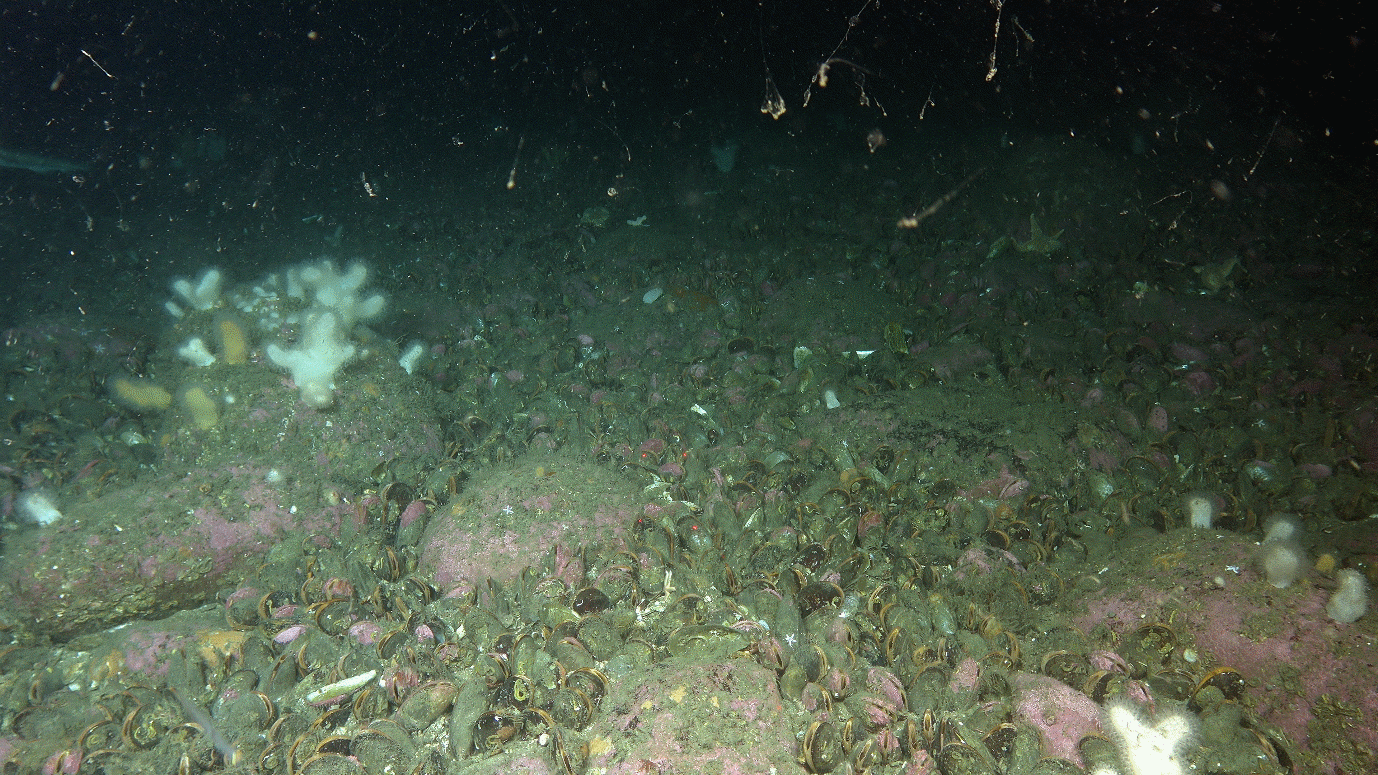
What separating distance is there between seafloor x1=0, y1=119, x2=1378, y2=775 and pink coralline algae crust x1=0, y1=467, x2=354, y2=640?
0.06 feet

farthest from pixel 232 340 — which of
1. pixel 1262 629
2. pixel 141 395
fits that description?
pixel 1262 629

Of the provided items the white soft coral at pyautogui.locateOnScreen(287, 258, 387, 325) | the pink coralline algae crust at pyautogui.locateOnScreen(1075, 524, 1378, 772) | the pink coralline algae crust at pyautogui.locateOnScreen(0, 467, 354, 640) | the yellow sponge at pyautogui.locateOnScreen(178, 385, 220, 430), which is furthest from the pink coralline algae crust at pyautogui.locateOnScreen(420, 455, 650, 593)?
the pink coralline algae crust at pyautogui.locateOnScreen(1075, 524, 1378, 772)

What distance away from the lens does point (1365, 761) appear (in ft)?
6.78

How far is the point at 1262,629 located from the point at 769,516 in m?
2.44

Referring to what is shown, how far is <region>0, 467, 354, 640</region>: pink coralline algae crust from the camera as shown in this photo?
367 cm

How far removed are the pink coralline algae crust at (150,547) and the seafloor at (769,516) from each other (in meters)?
0.02

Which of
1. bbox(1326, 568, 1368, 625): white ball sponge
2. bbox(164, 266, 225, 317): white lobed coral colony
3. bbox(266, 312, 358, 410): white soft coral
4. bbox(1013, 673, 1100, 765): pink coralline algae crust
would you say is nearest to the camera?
bbox(1013, 673, 1100, 765): pink coralline algae crust

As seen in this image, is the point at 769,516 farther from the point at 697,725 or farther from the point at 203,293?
the point at 203,293

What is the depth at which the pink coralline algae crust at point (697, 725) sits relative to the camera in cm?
226

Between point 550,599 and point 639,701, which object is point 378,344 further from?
point 639,701

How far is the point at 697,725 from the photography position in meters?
2.36

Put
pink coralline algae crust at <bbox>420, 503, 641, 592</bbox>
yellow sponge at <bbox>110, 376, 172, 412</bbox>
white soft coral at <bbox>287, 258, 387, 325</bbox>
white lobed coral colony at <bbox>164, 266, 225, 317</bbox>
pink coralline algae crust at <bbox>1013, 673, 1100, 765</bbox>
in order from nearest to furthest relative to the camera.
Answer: pink coralline algae crust at <bbox>1013, 673, 1100, 765</bbox>, pink coralline algae crust at <bbox>420, 503, 641, 592</bbox>, white lobed coral colony at <bbox>164, 266, 225, 317</bbox>, white soft coral at <bbox>287, 258, 387, 325</bbox>, yellow sponge at <bbox>110, 376, 172, 412</bbox>

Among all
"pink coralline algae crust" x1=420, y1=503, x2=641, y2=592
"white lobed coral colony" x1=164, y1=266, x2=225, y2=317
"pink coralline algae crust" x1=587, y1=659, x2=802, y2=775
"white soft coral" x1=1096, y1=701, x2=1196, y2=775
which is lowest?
"white soft coral" x1=1096, y1=701, x2=1196, y2=775

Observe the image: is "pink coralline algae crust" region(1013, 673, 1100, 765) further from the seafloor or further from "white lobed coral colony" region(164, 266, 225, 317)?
"white lobed coral colony" region(164, 266, 225, 317)
